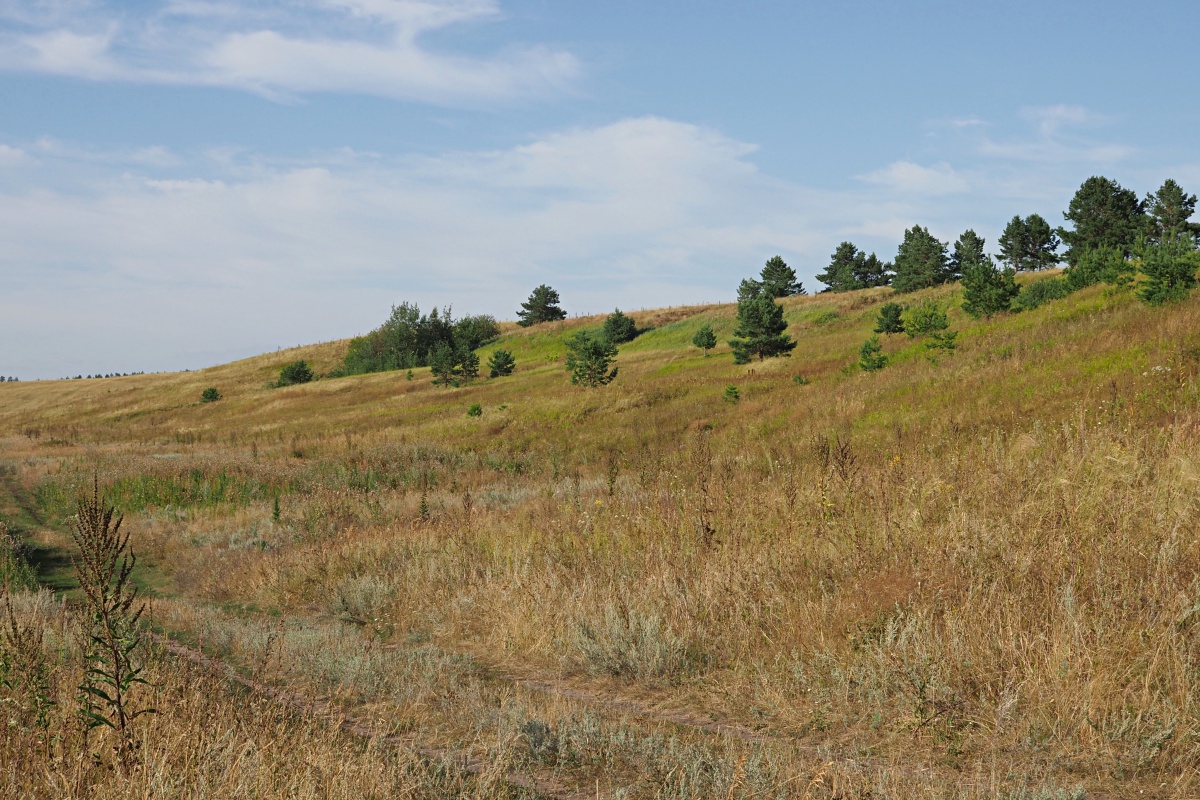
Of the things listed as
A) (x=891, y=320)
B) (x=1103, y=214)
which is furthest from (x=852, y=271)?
(x=891, y=320)

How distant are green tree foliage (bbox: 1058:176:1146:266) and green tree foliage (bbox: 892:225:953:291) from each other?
11.5m

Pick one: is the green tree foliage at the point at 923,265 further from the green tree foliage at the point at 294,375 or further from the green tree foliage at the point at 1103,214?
the green tree foliage at the point at 294,375

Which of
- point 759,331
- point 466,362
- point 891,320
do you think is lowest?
point 891,320

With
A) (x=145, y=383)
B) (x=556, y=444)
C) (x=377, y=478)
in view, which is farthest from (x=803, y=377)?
(x=145, y=383)

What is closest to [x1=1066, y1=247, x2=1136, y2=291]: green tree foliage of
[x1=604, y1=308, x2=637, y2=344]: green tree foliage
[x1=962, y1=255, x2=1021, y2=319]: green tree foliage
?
[x1=962, y1=255, x2=1021, y2=319]: green tree foliage

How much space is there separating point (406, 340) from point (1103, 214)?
69.6 m

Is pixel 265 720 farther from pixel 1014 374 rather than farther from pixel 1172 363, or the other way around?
pixel 1014 374

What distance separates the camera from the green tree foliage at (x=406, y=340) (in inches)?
3290

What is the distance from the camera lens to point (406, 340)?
3391 inches

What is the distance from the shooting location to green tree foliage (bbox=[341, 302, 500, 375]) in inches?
3290

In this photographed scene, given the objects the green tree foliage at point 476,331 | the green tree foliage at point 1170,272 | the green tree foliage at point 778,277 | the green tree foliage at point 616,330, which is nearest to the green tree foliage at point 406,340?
the green tree foliage at point 476,331

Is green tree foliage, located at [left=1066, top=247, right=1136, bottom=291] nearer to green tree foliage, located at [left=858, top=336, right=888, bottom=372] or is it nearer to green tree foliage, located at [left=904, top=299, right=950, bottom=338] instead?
green tree foliage, located at [left=904, top=299, right=950, bottom=338]

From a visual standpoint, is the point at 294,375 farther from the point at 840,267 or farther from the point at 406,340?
the point at 840,267

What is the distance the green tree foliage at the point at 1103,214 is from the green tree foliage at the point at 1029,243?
354 inches
